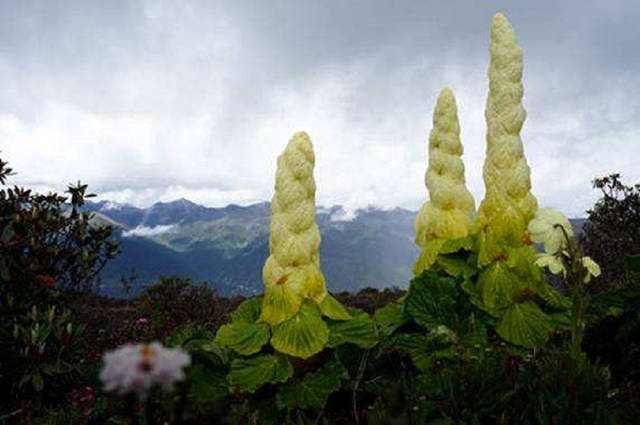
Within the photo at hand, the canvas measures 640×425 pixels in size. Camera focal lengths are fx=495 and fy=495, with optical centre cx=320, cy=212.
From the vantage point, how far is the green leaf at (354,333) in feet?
11.9

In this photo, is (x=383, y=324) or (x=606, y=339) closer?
(x=606, y=339)

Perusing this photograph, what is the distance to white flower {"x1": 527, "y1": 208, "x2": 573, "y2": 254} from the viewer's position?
324 cm

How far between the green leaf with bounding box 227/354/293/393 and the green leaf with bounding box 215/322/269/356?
83 millimetres

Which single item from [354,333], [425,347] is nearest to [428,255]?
[425,347]

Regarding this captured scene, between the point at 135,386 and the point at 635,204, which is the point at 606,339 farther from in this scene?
the point at 635,204

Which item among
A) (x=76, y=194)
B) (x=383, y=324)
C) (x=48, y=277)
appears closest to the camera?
(x=383, y=324)

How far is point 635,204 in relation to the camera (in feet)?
47.2

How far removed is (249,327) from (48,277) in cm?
318

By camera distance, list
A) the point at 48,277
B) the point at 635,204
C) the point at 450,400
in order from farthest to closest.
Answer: the point at 635,204 < the point at 48,277 < the point at 450,400

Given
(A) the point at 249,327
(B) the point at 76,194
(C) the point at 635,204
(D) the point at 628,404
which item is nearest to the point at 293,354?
(A) the point at 249,327

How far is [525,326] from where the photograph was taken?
3.81 meters

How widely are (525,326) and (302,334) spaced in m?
1.74

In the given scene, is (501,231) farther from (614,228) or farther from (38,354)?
(614,228)

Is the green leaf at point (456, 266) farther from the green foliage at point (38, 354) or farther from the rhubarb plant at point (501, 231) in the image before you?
the green foliage at point (38, 354)
